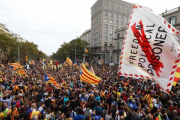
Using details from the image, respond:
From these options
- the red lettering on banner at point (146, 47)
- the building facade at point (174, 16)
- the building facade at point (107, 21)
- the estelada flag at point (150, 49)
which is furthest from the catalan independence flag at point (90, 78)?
the building facade at point (107, 21)

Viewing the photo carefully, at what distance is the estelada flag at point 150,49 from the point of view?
3.59 meters

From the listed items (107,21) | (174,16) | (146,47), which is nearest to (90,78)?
(146,47)

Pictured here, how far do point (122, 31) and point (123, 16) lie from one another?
19252 mm

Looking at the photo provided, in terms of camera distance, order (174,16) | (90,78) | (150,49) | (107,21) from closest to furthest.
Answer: (150,49) → (90,78) → (174,16) → (107,21)

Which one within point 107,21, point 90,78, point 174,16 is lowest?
point 90,78

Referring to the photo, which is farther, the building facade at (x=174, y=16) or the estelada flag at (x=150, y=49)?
the building facade at (x=174, y=16)

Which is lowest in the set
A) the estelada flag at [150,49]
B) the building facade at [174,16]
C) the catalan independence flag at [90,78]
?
the catalan independence flag at [90,78]

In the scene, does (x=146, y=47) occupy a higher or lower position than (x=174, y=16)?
lower

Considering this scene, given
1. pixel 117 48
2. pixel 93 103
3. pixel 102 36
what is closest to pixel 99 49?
pixel 102 36

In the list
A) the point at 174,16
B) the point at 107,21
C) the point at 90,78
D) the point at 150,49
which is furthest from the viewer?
the point at 107,21

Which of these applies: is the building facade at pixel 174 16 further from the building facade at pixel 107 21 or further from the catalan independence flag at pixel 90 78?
the building facade at pixel 107 21

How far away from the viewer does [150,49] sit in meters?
3.86

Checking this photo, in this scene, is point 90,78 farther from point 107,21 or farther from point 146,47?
point 107,21

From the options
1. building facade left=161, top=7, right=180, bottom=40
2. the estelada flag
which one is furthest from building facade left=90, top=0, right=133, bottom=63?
the estelada flag
